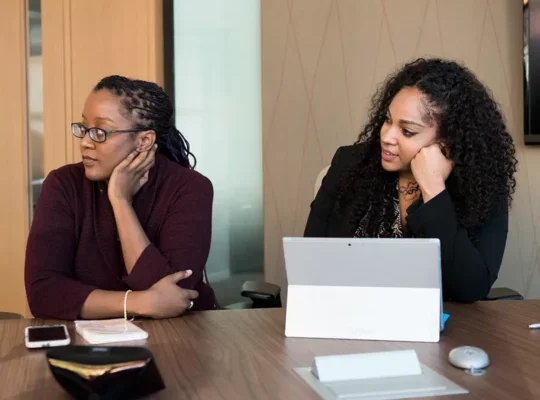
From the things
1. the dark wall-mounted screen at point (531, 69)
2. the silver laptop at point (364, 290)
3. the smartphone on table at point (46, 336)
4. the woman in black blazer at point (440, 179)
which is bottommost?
the smartphone on table at point (46, 336)

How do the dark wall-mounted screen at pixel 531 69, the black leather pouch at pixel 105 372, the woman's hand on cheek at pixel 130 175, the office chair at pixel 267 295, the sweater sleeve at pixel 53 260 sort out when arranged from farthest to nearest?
the dark wall-mounted screen at pixel 531 69, the office chair at pixel 267 295, the woman's hand on cheek at pixel 130 175, the sweater sleeve at pixel 53 260, the black leather pouch at pixel 105 372

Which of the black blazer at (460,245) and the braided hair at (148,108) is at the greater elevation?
the braided hair at (148,108)

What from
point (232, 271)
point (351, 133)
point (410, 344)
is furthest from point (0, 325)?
point (351, 133)

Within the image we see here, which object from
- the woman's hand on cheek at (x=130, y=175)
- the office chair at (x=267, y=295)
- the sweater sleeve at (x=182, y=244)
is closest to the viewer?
the sweater sleeve at (x=182, y=244)

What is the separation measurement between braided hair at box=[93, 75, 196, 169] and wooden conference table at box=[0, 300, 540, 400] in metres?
0.59

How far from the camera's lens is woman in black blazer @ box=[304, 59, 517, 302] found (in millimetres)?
1670

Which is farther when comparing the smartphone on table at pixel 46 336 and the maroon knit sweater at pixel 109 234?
the maroon knit sweater at pixel 109 234

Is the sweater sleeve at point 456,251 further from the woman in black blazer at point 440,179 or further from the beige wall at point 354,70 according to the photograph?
the beige wall at point 354,70

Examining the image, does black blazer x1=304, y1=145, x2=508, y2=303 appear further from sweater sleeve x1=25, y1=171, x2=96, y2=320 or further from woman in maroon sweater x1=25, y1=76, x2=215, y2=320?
sweater sleeve x1=25, y1=171, x2=96, y2=320

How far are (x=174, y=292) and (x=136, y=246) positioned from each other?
23cm

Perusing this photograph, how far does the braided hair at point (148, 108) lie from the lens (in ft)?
5.90

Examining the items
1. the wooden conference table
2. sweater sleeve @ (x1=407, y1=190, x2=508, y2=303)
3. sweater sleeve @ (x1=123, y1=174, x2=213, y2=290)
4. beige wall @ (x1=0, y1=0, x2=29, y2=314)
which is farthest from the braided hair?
beige wall @ (x1=0, y1=0, x2=29, y2=314)

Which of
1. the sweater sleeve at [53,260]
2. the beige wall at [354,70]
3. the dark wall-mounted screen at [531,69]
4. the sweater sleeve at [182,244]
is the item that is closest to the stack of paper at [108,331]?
the sweater sleeve at [53,260]

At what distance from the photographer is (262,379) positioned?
3.40ft
